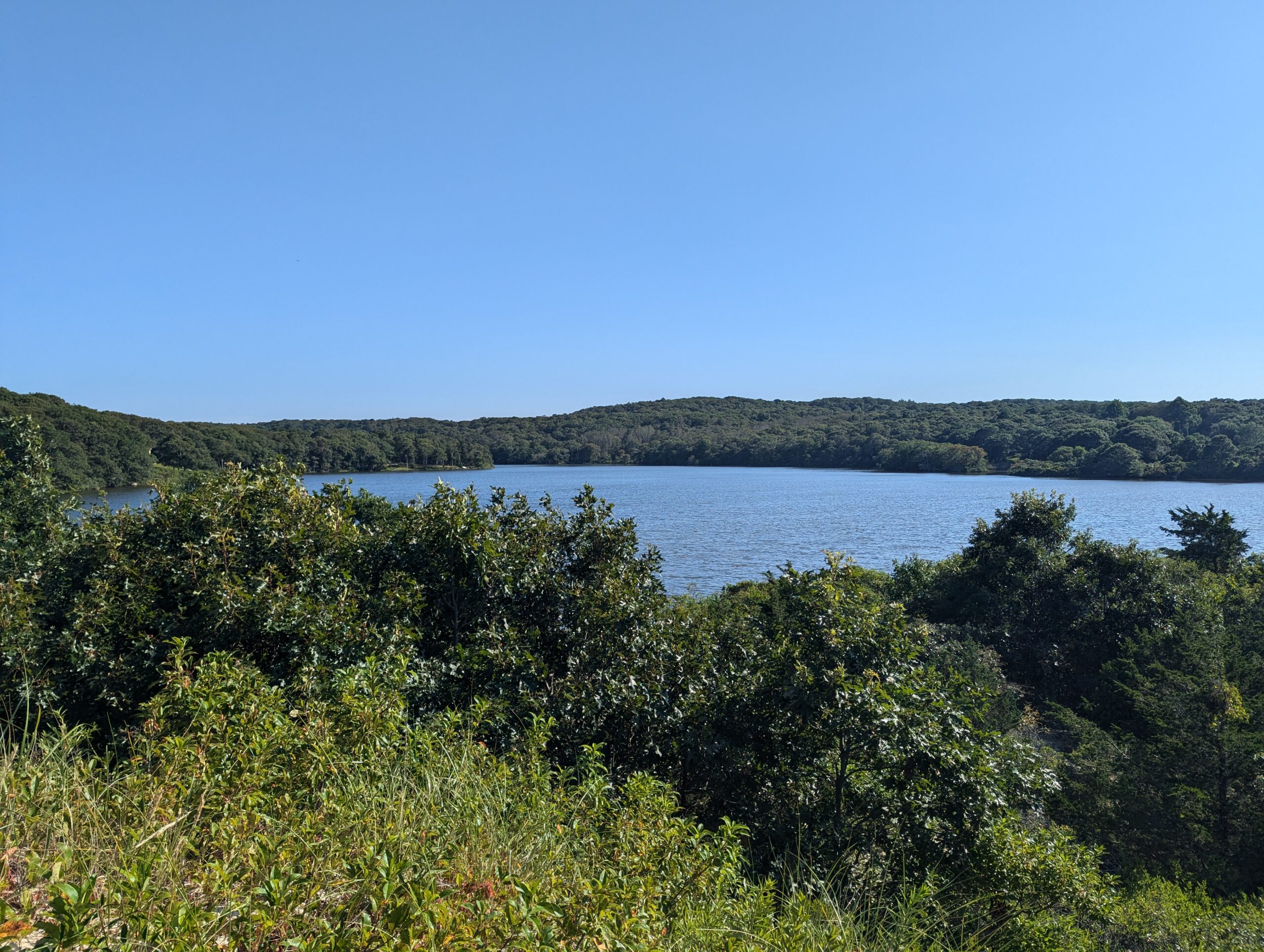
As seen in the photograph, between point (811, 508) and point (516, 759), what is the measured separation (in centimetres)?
7311

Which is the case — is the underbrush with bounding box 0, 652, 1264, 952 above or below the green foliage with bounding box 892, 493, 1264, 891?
above

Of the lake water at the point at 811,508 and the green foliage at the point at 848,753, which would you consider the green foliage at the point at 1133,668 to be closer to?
the green foliage at the point at 848,753

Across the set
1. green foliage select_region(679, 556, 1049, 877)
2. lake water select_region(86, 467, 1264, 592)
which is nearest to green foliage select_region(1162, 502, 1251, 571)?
lake water select_region(86, 467, 1264, 592)

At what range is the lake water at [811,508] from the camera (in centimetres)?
4628

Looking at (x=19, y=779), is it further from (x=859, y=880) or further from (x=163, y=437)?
(x=163, y=437)

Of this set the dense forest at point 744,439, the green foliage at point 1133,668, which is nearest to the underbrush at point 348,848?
the green foliage at point 1133,668

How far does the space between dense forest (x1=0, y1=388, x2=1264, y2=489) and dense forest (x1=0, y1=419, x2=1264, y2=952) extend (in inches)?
2223

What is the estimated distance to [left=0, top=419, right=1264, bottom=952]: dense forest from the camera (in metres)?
2.71

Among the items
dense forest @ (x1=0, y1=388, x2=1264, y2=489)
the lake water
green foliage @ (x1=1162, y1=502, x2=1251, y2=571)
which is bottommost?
the lake water

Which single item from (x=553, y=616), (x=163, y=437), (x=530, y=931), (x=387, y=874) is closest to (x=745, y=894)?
(x=530, y=931)

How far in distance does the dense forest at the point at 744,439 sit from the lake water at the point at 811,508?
15.9 feet

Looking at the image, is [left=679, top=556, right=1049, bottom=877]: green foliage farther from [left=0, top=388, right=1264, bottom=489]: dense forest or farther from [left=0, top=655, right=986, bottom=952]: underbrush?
[left=0, top=388, right=1264, bottom=489]: dense forest

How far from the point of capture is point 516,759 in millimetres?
5480

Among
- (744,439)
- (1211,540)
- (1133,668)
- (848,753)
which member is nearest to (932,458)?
(744,439)
